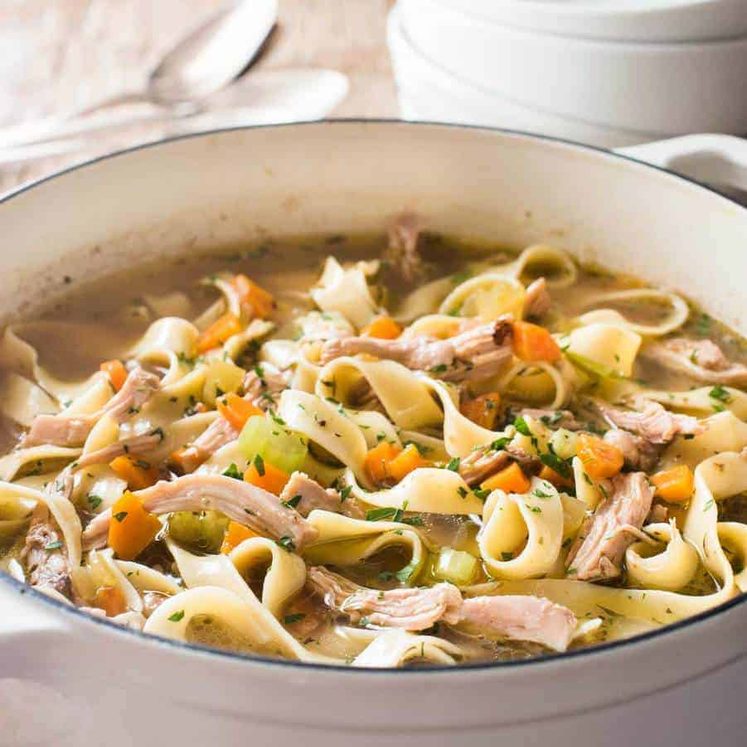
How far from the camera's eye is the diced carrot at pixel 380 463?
10.8ft

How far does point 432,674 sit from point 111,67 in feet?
15.0

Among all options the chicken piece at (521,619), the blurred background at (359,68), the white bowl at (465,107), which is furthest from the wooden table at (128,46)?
the chicken piece at (521,619)

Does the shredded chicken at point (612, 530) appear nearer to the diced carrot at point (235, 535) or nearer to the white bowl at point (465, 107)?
the diced carrot at point (235, 535)

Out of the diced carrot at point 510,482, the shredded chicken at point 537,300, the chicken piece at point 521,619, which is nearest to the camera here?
the chicken piece at point 521,619

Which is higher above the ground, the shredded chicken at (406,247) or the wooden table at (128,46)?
the wooden table at (128,46)

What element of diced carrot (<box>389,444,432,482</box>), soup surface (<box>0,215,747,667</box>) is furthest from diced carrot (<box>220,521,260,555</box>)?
diced carrot (<box>389,444,432,482</box>)

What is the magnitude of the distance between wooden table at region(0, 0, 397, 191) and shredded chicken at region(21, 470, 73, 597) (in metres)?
2.46

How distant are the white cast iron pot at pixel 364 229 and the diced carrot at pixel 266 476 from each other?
0.96 meters

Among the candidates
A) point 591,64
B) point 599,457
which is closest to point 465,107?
point 591,64

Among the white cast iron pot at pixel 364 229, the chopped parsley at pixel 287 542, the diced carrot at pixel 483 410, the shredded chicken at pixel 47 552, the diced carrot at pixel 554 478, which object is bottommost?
the diced carrot at pixel 483 410

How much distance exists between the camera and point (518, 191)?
4.32 meters

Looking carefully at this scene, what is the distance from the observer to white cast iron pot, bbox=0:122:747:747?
198 cm

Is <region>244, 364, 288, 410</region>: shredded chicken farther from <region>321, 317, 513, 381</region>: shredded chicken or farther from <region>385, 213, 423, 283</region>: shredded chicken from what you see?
<region>385, 213, 423, 283</region>: shredded chicken

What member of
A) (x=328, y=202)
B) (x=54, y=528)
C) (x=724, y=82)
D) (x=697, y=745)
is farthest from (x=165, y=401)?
(x=724, y=82)
